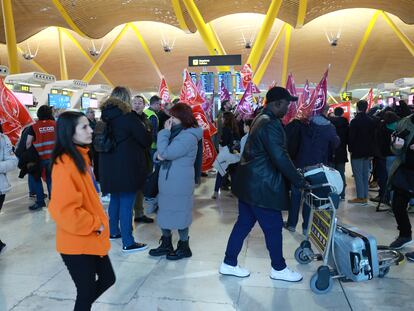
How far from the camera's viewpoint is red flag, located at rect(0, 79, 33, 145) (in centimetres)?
585

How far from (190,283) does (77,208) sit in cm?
169

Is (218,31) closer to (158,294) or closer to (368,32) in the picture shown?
(368,32)

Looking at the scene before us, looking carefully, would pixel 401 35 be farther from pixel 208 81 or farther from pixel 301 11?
pixel 208 81

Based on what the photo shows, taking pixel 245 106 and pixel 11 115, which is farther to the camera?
pixel 245 106

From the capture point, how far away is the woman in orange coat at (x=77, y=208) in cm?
198

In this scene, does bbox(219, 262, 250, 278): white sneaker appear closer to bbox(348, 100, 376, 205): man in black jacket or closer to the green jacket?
the green jacket

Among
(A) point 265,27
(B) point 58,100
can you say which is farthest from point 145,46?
(A) point 265,27

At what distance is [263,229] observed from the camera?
3.23 metres

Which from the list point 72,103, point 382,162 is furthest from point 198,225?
point 72,103

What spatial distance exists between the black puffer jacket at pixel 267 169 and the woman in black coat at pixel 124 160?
133 cm

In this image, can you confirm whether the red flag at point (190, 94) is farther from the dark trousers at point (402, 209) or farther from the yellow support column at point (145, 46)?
the yellow support column at point (145, 46)

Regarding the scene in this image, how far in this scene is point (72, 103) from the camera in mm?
22906

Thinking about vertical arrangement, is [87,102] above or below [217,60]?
below

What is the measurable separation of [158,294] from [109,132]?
1713mm
